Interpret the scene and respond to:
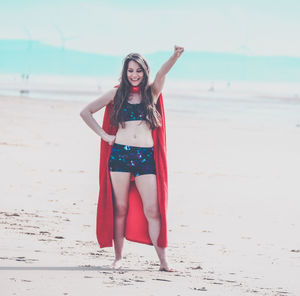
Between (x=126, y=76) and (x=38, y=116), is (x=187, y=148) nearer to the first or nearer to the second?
(x=38, y=116)

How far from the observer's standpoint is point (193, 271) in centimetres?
559

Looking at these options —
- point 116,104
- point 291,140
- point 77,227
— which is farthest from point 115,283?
point 291,140

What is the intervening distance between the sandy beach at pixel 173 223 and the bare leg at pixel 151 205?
0.52 ft

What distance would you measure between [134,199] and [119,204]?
0.13m

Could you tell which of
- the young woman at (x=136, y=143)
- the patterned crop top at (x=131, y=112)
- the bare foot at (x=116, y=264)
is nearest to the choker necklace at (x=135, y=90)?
the young woman at (x=136, y=143)

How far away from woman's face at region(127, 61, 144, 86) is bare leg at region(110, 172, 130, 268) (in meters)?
0.69

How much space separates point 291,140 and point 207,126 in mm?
3821

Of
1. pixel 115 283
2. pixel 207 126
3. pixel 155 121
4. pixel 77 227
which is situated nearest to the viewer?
pixel 115 283

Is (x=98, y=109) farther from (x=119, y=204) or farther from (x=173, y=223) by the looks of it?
(x=173, y=223)

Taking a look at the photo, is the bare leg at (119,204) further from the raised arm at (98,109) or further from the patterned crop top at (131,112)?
the patterned crop top at (131,112)

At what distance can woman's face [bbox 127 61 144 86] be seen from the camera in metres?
5.38

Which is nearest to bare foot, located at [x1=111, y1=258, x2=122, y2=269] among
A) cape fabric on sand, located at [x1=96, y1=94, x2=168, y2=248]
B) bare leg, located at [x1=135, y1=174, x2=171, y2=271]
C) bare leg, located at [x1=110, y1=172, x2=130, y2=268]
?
bare leg, located at [x1=110, y1=172, x2=130, y2=268]

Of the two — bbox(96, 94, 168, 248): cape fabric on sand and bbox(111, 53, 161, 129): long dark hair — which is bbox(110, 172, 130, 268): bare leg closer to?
bbox(96, 94, 168, 248): cape fabric on sand

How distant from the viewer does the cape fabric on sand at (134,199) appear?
5395 millimetres
